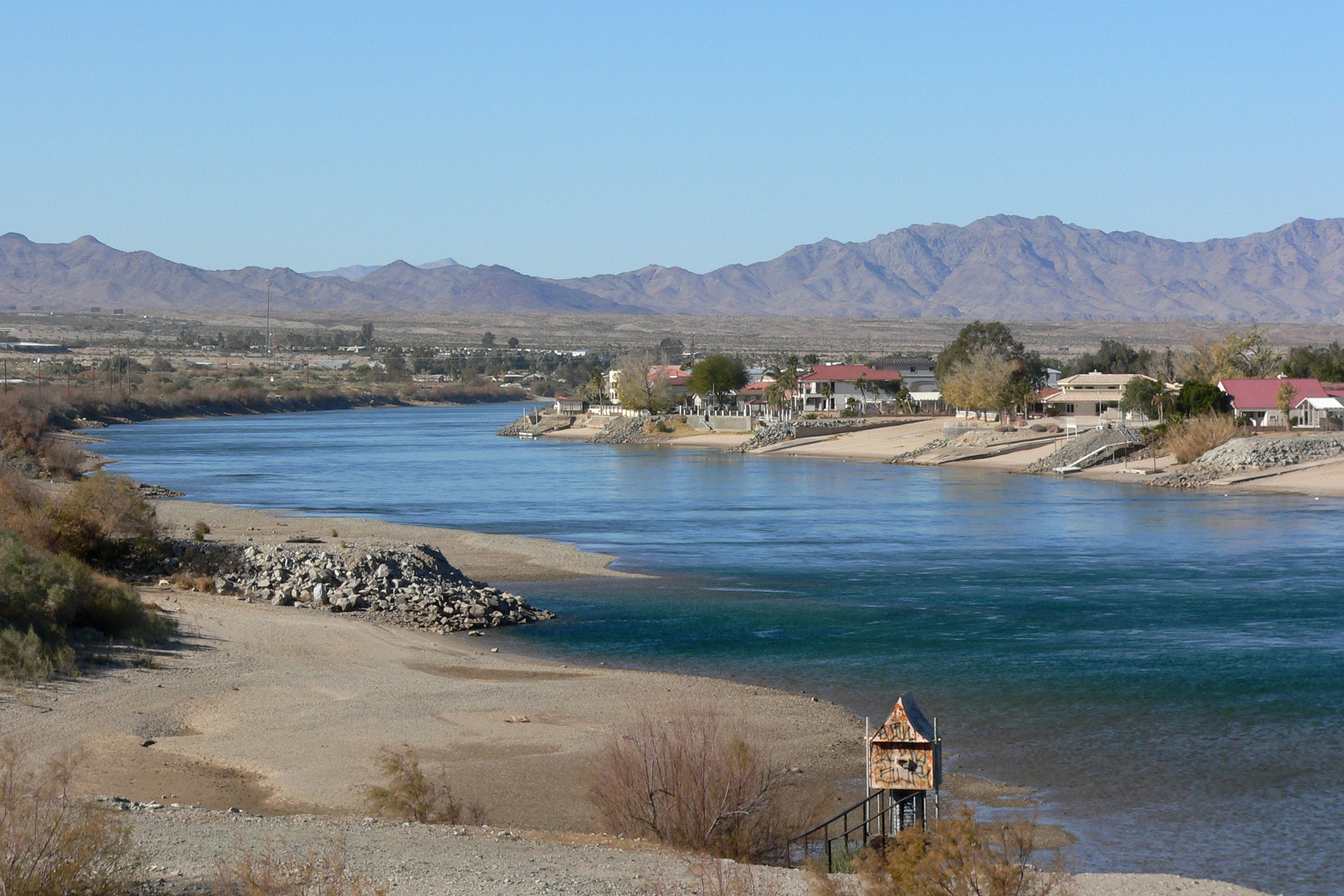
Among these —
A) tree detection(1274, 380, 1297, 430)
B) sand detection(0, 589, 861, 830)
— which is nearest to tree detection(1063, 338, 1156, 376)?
tree detection(1274, 380, 1297, 430)

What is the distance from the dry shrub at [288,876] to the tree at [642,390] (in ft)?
339

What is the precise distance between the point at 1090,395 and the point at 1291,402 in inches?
798

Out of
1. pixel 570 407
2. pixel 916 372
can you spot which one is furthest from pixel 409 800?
pixel 570 407

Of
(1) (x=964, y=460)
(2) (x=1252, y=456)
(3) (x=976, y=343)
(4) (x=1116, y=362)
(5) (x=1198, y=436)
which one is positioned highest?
(3) (x=976, y=343)

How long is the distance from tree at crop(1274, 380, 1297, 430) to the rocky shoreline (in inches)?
2204

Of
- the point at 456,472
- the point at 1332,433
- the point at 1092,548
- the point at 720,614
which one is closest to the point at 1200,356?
the point at 1332,433

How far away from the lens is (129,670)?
67.9 feet

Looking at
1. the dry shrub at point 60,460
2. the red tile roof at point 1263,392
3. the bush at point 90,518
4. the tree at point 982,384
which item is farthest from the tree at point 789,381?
the bush at point 90,518

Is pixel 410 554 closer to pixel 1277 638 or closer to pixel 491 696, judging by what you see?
pixel 491 696

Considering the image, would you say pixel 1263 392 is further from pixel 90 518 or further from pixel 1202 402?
pixel 90 518

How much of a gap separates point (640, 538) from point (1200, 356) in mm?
66318

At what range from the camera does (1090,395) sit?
9381 centimetres

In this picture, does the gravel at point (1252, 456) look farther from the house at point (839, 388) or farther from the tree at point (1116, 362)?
the tree at point (1116, 362)

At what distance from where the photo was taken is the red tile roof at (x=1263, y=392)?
75188mm
